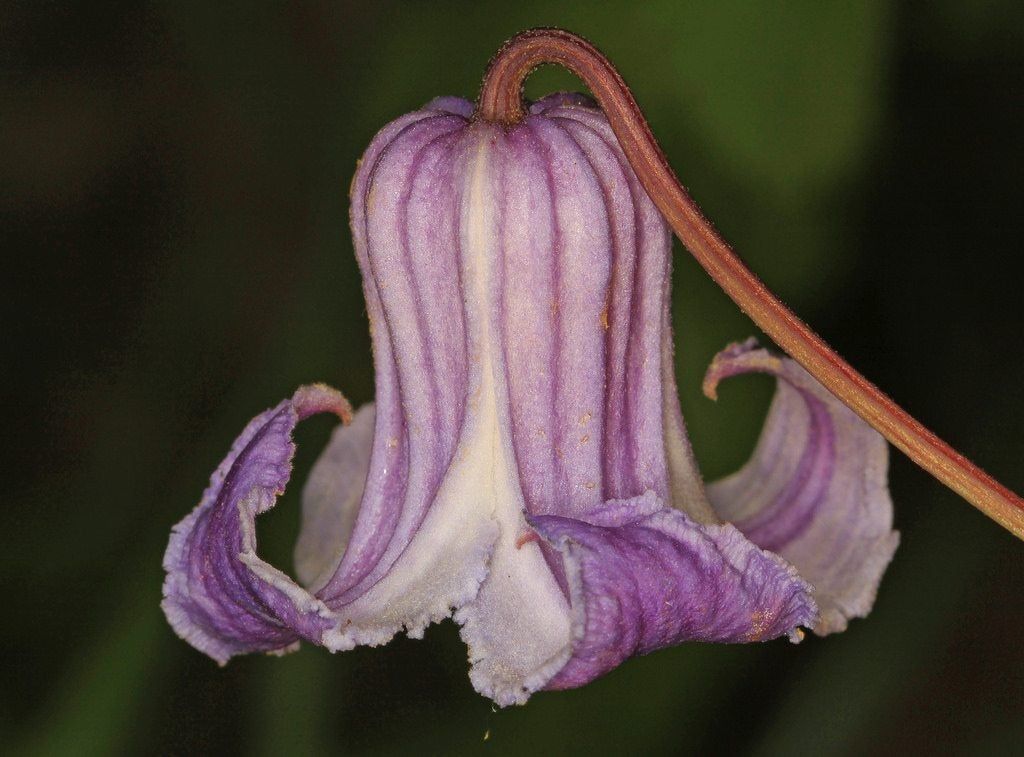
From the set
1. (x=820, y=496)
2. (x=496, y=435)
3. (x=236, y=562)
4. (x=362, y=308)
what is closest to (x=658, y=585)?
(x=496, y=435)

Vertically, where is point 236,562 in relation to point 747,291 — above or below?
below

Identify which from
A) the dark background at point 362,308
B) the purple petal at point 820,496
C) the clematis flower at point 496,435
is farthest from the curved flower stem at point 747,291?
the dark background at point 362,308

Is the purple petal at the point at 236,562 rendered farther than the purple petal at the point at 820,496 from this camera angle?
No

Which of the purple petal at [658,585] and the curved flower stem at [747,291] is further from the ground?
the curved flower stem at [747,291]

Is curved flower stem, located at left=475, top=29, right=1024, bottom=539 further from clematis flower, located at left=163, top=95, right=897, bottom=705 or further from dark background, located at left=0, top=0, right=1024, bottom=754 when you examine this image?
dark background, located at left=0, top=0, right=1024, bottom=754

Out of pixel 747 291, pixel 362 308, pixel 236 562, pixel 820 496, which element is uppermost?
pixel 362 308

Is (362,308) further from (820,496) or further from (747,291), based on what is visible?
(747,291)

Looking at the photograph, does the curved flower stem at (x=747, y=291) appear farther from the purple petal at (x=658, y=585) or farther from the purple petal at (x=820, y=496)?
the purple petal at (x=820, y=496)

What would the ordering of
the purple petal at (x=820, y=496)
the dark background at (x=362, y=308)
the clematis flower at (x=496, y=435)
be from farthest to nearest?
the dark background at (x=362, y=308), the purple petal at (x=820, y=496), the clematis flower at (x=496, y=435)
